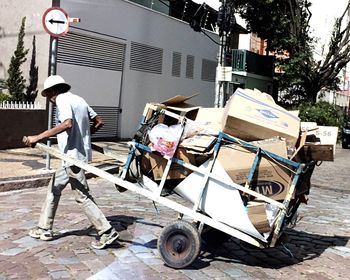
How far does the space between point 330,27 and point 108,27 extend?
65.1 ft

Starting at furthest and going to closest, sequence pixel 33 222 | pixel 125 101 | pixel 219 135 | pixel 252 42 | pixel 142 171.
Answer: pixel 252 42 < pixel 125 101 < pixel 33 222 < pixel 142 171 < pixel 219 135

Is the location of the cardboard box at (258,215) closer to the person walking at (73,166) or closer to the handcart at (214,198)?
the handcart at (214,198)

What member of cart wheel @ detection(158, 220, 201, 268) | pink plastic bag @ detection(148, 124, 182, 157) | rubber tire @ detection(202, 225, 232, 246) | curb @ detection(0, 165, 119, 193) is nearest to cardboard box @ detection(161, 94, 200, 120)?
pink plastic bag @ detection(148, 124, 182, 157)

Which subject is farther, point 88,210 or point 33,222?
point 33,222

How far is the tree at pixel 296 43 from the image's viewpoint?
27.6 m

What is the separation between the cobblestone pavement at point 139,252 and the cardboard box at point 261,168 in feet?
2.90

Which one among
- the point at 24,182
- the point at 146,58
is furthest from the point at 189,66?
the point at 24,182

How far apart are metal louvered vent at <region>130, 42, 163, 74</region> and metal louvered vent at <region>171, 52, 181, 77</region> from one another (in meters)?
0.97

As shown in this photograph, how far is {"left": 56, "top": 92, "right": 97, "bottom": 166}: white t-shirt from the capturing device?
219 inches

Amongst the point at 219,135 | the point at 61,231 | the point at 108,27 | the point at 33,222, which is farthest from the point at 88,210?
the point at 108,27

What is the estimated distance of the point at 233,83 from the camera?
27.8 m

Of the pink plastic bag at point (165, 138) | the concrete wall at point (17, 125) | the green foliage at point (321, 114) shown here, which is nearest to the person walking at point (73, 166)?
the pink plastic bag at point (165, 138)

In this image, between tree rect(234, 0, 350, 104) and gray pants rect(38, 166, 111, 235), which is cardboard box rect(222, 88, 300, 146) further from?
tree rect(234, 0, 350, 104)

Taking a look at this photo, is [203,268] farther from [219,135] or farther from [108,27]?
[108,27]
